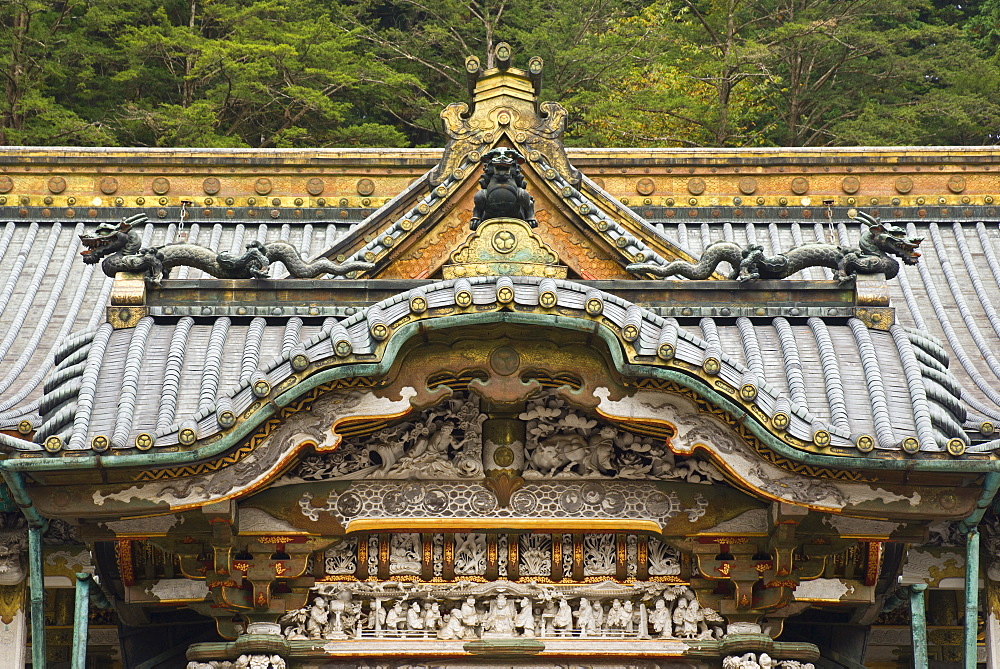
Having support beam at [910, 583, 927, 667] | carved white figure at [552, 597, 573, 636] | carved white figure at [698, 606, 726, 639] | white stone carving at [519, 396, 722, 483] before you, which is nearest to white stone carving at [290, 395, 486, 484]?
white stone carving at [519, 396, 722, 483]

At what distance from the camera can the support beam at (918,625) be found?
768cm

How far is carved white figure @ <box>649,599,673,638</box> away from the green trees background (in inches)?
539

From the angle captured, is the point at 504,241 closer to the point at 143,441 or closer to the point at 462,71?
the point at 143,441

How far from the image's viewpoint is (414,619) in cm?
789

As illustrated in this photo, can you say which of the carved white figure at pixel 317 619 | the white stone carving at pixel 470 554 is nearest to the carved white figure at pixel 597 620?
the white stone carving at pixel 470 554

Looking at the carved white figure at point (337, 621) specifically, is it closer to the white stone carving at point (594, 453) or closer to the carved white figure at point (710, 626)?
the white stone carving at point (594, 453)

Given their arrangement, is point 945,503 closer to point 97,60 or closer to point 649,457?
point 649,457

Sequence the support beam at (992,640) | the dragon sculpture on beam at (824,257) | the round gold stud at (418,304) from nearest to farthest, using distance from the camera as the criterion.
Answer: the round gold stud at (418,304) < the dragon sculpture on beam at (824,257) < the support beam at (992,640)

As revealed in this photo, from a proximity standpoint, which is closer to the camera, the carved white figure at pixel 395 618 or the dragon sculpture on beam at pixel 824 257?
the dragon sculpture on beam at pixel 824 257

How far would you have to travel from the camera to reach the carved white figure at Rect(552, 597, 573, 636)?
25.9 ft

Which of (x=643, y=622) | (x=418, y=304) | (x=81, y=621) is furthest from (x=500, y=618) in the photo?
(x=81, y=621)

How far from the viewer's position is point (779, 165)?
1266 cm

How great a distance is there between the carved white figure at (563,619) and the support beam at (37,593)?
9.43 feet

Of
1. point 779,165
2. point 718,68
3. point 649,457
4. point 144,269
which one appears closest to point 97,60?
point 718,68
